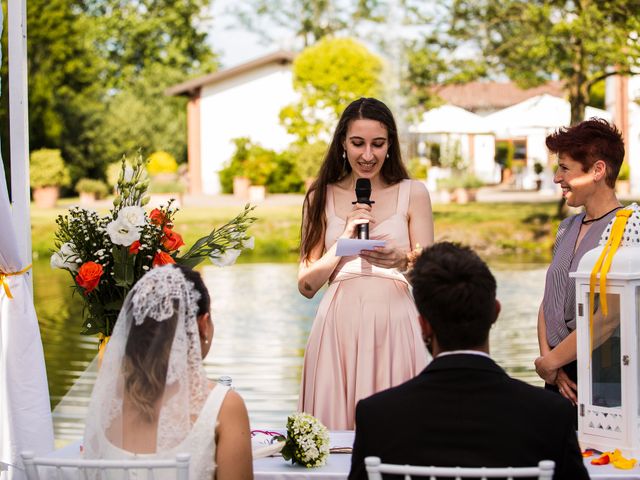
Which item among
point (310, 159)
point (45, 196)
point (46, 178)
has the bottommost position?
point (45, 196)

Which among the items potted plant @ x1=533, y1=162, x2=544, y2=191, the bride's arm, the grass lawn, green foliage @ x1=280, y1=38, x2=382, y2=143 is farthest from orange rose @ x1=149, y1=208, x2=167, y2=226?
potted plant @ x1=533, y1=162, x2=544, y2=191

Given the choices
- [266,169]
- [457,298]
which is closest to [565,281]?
[457,298]

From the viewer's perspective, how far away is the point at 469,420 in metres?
2.14

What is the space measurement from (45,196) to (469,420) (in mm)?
26387

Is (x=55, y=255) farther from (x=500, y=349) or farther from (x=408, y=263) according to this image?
(x=500, y=349)

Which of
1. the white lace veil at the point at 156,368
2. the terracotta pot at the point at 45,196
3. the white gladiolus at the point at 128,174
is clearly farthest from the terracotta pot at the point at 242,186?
the white lace veil at the point at 156,368

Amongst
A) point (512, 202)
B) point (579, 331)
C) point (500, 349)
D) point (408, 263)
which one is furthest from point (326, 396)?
point (512, 202)

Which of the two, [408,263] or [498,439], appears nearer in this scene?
[498,439]

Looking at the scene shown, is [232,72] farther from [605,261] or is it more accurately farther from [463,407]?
[463,407]

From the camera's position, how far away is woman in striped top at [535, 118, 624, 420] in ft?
10.6

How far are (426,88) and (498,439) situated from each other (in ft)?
72.7

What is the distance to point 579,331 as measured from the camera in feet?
9.74

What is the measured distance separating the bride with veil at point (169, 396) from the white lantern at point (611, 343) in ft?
3.54

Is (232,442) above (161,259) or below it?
below
